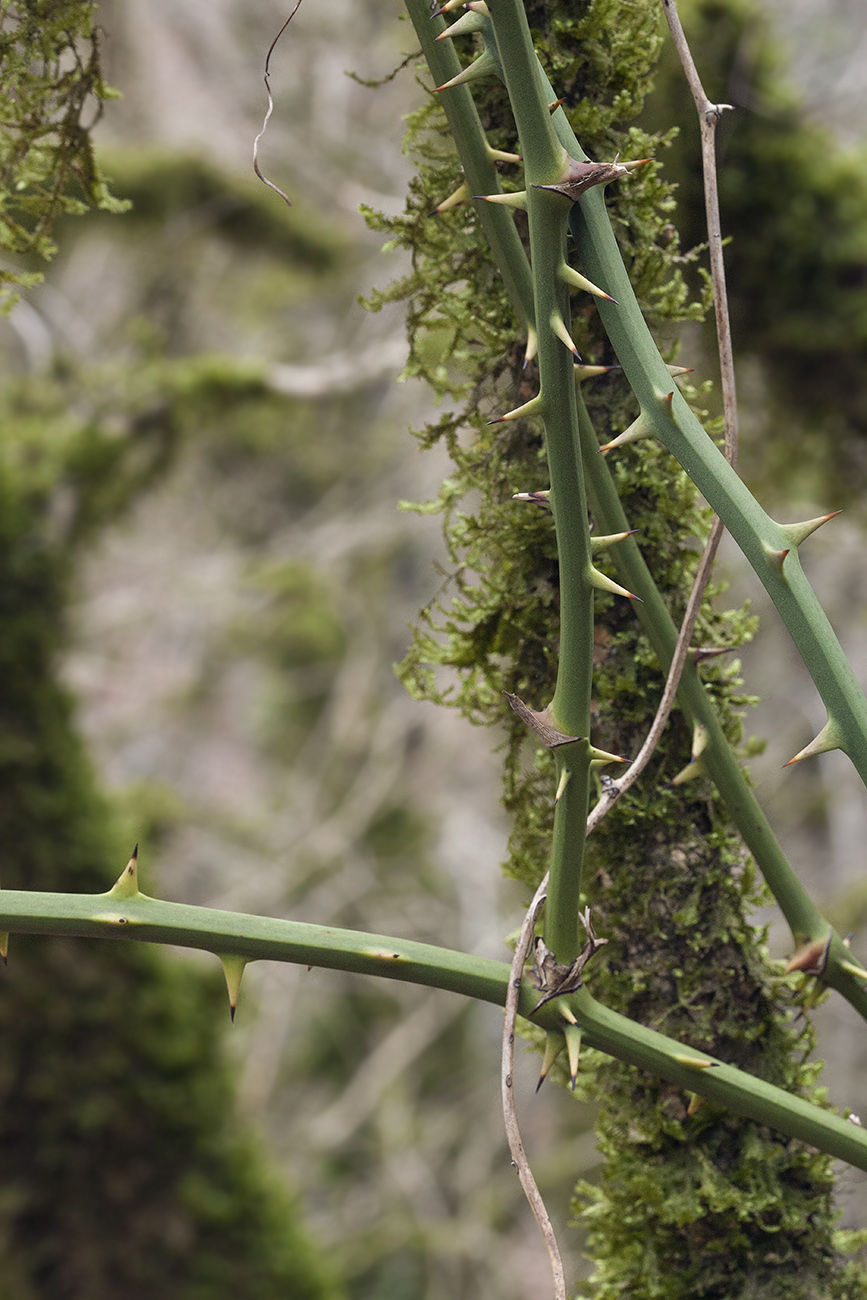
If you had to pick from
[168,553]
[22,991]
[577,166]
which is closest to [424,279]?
[577,166]

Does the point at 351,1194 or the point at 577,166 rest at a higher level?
the point at 351,1194

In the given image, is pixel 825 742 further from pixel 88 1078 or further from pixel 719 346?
pixel 88 1078

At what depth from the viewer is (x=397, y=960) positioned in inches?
18.6

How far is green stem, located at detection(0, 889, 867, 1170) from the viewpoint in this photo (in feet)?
1.48

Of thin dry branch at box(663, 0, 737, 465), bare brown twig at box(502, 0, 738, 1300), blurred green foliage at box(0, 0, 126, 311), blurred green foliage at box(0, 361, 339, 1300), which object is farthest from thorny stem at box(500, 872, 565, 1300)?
blurred green foliage at box(0, 361, 339, 1300)

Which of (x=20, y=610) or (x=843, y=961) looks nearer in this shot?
(x=843, y=961)

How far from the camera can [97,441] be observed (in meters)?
1.94

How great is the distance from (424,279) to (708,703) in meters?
0.31

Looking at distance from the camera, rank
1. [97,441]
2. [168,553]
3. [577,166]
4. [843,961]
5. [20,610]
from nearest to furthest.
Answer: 1. [577,166]
2. [843,961]
3. [20,610]
4. [97,441]
5. [168,553]

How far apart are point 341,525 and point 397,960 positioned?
2.95m

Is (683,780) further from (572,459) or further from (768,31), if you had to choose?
(768,31)

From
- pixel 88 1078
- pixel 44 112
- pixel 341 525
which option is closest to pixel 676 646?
pixel 44 112

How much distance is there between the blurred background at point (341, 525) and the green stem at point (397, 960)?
1.00 meters

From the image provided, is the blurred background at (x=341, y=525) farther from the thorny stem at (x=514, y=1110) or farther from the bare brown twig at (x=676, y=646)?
the thorny stem at (x=514, y=1110)
